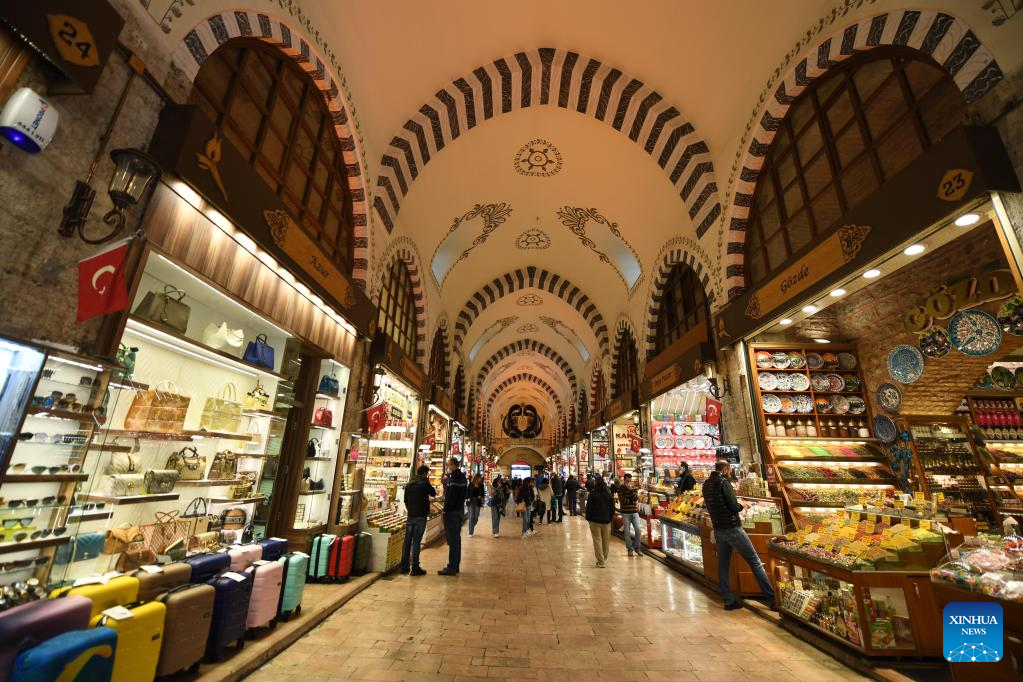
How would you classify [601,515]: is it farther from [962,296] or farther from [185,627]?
[185,627]

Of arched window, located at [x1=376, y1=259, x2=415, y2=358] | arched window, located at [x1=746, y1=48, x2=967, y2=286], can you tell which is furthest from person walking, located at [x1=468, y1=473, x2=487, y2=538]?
arched window, located at [x1=746, y1=48, x2=967, y2=286]

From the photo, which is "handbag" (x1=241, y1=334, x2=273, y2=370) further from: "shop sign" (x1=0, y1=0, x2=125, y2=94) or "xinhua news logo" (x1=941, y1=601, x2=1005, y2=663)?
"xinhua news logo" (x1=941, y1=601, x2=1005, y2=663)

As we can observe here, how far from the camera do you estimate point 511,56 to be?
18.9ft

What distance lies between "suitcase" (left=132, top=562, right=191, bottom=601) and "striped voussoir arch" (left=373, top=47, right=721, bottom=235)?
4.37 metres

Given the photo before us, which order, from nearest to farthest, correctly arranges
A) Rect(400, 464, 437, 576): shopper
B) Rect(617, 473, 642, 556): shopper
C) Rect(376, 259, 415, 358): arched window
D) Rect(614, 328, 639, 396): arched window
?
Rect(400, 464, 437, 576): shopper, Rect(617, 473, 642, 556): shopper, Rect(376, 259, 415, 358): arched window, Rect(614, 328, 639, 396): arched window

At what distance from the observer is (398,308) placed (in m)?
7.42

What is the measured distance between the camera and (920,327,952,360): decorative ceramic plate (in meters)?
4.54

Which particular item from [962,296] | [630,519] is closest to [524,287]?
[630,519]

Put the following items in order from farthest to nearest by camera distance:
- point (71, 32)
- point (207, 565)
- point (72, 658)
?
point (207, 565), point (71, 32), point (72, 658)

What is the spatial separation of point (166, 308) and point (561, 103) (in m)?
5.55

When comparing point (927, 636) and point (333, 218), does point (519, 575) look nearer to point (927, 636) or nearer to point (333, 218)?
point (927, 636)

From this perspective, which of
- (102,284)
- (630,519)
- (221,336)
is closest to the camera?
(102,284)

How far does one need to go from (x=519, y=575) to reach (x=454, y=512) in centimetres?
104

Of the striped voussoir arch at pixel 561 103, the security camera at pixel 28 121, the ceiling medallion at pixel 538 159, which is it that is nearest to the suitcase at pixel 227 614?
the security camera at pixel 28 121
